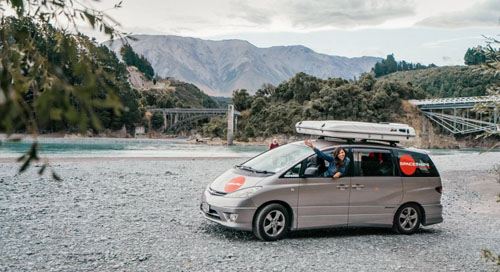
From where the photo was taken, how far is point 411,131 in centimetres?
942

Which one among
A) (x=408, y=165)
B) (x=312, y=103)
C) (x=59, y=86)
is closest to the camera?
(x=59, y=86)

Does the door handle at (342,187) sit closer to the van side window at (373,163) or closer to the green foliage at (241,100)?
the van side window at (373,163)

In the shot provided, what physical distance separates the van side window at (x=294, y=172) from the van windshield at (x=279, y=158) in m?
0.13

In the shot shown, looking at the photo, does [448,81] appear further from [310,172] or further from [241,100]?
[310,172]

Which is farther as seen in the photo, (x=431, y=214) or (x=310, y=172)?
(x=431, y=214)

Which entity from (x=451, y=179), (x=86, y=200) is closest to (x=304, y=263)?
(x=86, y=200)

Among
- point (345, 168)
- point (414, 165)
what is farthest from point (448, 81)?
point (345, 168)

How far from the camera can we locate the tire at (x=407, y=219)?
9.39 meters

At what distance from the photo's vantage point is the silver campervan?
27.2ft

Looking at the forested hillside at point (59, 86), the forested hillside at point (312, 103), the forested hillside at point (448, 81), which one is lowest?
the forested hillside at point (59, 86)

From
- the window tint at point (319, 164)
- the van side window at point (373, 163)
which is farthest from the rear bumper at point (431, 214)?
the window tint at point (319, 164)

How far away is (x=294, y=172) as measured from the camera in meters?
8.57

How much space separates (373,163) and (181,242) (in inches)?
155

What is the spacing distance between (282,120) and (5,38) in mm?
90090
